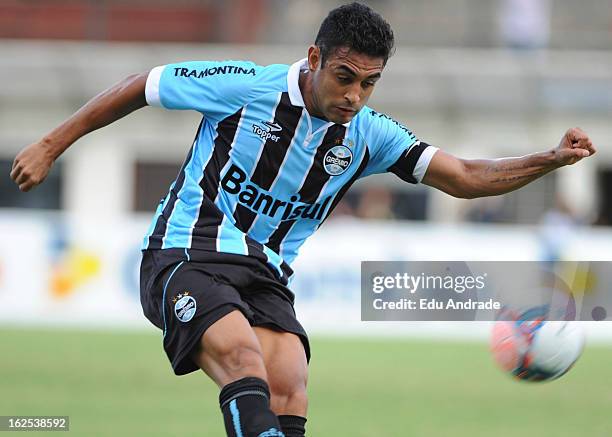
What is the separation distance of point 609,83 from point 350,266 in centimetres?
1061

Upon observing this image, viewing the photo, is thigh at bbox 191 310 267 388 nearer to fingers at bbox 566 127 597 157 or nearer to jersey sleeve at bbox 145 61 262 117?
jersey sleeve at bbox 145 61 262 117

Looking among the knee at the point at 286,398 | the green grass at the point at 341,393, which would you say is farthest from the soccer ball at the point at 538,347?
the green grass at the point at 341,393

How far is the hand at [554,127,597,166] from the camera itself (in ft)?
18.2

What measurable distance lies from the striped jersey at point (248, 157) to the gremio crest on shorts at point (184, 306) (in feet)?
1.07

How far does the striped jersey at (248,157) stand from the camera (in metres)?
5.55

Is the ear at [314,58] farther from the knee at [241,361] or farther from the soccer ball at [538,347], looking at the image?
the soccer ball at [538,347]

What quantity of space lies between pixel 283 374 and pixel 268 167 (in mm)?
933

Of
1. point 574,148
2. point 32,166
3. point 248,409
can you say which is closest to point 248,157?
point 32,166

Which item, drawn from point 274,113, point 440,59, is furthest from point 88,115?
point 440,59

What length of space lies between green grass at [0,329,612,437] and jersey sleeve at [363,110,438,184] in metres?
2.76

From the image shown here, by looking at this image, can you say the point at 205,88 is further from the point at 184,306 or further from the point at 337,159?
the point at 184,306

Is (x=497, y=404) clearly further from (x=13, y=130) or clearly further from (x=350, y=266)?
(x=13, y=130)

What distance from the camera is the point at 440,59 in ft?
82.9

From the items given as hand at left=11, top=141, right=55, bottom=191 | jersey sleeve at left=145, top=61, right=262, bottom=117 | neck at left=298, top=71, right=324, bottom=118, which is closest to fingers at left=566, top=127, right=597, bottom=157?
neck at left=298, top=71, right=324, bottom=118
